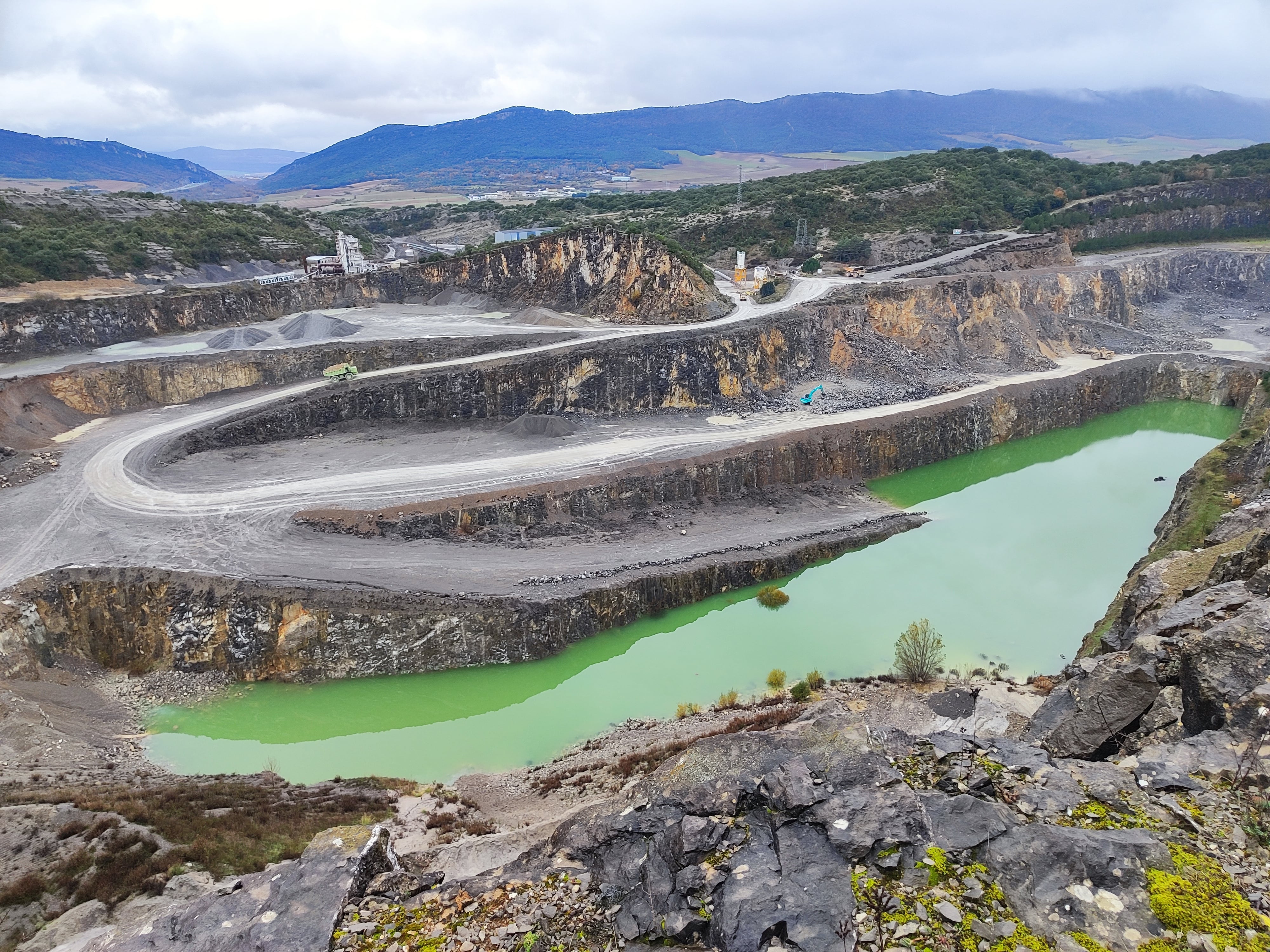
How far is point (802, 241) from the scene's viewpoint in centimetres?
6488

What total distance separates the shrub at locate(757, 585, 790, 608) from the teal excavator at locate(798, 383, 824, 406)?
49.3 ft

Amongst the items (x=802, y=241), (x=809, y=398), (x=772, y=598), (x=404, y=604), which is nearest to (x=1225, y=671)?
(x=772, y=598)

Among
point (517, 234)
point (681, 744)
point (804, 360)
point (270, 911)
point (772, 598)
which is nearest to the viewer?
point (270, 911)

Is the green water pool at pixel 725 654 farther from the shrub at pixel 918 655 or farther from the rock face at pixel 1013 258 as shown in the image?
the rock face at pixel 1013 258

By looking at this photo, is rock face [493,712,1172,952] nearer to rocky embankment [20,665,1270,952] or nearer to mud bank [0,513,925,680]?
rocky embankment [20,665,1270,952]

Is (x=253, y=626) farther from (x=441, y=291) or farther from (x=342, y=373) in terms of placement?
(x=441, y=291)

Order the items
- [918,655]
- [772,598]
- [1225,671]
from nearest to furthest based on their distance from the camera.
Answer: [1225,671] < [918,655] < [772,598]

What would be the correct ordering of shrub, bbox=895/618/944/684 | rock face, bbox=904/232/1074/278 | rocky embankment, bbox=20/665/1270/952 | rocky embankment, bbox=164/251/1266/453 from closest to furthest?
rocky embankment, bbox=20/665/1270/952, shrub, bbox=895/618/944/684, rocky embankment, bbox=164/251/1266/453, rock face, bbox=904/232/1074/278

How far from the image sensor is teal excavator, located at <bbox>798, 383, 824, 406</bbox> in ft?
128

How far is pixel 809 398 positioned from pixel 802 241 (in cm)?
3118

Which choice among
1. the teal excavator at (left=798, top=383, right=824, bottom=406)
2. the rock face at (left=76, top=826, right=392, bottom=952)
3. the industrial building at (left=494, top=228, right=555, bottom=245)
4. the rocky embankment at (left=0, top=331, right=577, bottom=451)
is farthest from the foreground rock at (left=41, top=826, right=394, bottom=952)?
the industrial building at (left=494, top=228, right=555, bottom=245)

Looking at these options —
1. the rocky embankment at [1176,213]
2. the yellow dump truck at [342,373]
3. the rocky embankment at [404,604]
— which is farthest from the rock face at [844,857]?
the rocky embankment at [1176,213]

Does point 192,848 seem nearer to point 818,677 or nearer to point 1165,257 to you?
point 818,677

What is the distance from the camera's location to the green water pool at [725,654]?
20312 mm
